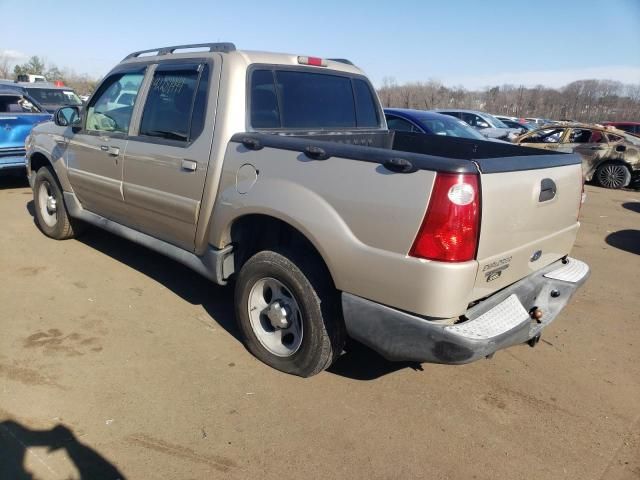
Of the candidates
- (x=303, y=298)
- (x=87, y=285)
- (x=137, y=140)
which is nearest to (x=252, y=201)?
(x=303, y=298)

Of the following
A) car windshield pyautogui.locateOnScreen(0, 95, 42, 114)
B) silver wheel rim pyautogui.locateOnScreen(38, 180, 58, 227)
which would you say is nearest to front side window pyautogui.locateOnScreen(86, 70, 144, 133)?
silver wheel rim pyautogui.locateOnScreen(38, 180, 58, 227)

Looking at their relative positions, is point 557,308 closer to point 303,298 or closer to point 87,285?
point 303,298

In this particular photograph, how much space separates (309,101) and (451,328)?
86.8 inches

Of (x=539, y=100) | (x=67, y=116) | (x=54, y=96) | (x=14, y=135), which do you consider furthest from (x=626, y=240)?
A: (x=539, y=100)

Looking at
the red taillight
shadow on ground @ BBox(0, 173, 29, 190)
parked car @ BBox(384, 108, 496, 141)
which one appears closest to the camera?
the red taillight

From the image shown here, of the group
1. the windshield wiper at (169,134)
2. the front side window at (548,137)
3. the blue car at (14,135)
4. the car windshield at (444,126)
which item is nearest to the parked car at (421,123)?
the car windshield at (444,126)

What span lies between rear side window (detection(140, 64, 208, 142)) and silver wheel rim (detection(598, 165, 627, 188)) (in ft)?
37.4

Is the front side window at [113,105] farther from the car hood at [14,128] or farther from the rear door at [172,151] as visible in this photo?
the car hood at [14,128]

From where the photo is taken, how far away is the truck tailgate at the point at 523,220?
96.0 inches

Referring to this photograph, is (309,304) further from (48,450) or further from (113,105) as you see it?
(113,105)

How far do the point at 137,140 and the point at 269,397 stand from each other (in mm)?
2292

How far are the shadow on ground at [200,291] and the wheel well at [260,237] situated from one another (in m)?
0.69

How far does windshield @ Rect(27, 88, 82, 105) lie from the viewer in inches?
507

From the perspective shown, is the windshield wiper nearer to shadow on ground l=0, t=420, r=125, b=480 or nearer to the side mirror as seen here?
the side mirror
